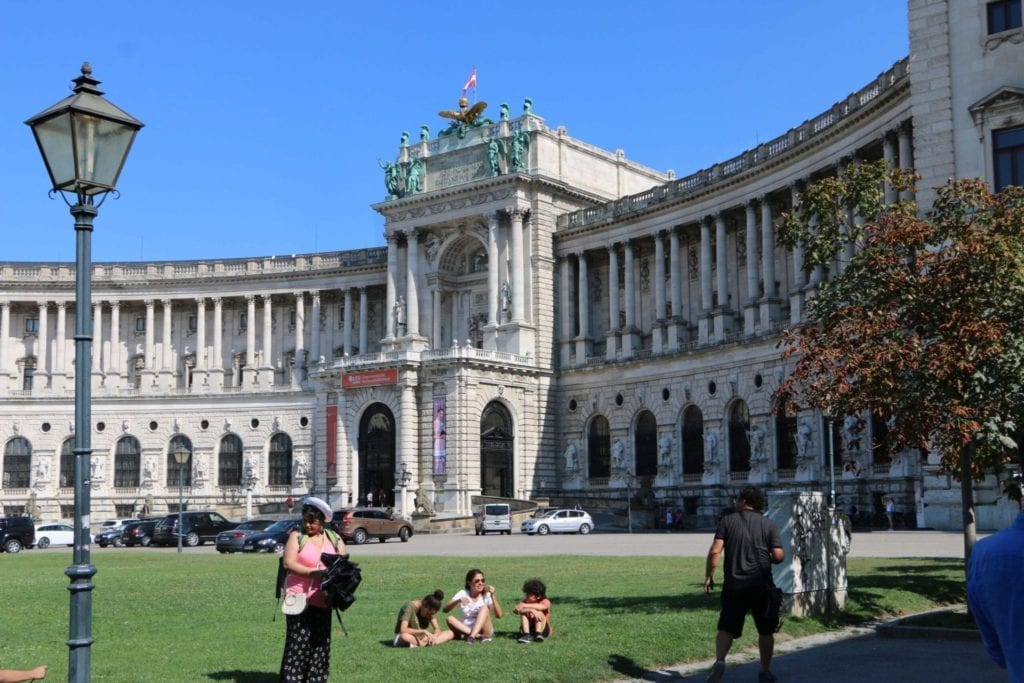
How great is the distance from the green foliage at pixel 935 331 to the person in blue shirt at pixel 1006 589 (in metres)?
14.7

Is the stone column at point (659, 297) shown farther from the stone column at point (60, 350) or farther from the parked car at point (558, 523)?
the stone column at point (60, 350)

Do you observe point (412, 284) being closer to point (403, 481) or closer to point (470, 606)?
point (403, 481)

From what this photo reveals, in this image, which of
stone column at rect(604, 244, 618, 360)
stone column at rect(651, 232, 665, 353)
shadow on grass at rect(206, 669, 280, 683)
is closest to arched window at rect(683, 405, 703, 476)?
stone column at rect(651, 232, 665, 353)

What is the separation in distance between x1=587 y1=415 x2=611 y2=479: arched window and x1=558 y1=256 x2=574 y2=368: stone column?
15.4 ft

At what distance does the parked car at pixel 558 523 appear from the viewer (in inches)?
2512

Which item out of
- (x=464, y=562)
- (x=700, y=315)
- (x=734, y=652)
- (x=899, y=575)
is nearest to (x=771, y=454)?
(x=700, y=315)

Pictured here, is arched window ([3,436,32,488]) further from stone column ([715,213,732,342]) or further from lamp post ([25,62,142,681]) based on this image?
lamp post ([25,62,142,681])

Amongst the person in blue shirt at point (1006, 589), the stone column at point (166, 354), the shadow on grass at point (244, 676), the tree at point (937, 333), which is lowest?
the shadow on grass at point (244, 676)

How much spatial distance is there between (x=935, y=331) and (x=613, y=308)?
2303 inches

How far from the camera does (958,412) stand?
20.9 m

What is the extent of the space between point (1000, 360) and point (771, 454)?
4623 cm

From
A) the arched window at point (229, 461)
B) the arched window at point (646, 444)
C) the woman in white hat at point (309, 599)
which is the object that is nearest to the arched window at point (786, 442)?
the arched window at point (646, 444)

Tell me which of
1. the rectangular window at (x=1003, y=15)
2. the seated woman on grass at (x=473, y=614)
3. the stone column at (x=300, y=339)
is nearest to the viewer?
the seated woman on grass at (x=473, y=614)

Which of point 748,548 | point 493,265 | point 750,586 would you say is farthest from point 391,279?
point 750,586
